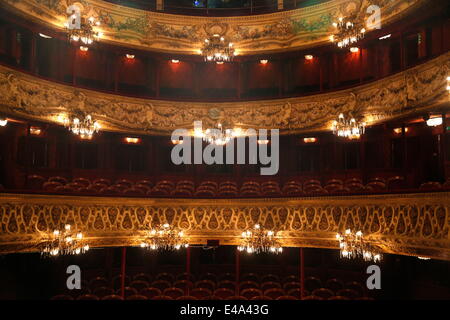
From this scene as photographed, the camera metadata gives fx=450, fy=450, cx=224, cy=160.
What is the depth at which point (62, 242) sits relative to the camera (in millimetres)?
14008

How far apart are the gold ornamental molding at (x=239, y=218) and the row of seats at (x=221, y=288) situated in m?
1.63

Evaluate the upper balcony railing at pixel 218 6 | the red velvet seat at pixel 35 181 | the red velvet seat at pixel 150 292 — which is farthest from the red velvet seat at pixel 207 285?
the upper balcony railing at pixel 218 6


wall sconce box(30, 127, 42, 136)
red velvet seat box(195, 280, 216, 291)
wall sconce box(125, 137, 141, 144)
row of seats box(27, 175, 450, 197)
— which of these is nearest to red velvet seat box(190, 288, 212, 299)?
red velvet seat box(195, 280, 216, 291)

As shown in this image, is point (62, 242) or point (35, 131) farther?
point (35, 131)

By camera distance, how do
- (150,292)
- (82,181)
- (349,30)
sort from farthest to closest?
(82,181), (150,292), (349,30)

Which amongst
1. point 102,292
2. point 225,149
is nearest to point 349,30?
point 225,149

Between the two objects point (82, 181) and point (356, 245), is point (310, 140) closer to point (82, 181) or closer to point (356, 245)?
point (356, 245)

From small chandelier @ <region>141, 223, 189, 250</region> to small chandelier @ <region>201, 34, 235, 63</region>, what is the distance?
24.1ft

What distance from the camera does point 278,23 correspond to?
19.9 m

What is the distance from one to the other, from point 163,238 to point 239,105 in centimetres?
674

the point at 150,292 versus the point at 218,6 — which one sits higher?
the point at 218,6
